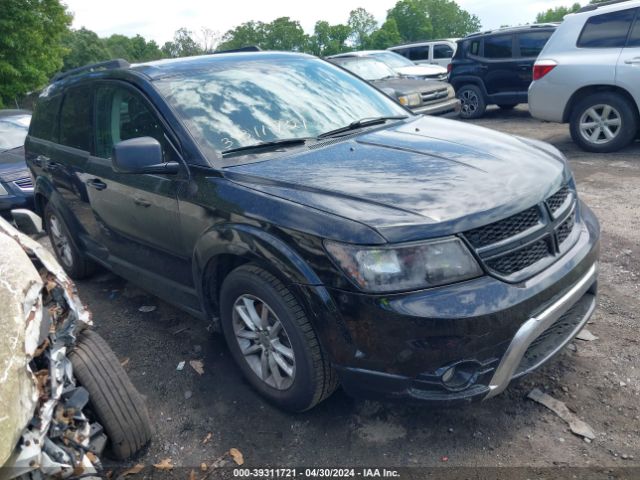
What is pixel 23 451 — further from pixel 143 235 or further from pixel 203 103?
pixel 203 103

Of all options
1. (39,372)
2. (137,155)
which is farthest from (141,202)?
(39,372)

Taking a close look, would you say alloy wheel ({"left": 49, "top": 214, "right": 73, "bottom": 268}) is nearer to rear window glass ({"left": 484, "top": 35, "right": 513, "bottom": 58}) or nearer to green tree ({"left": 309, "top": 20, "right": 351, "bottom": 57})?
rear window glass ({"left": 484, "top": 35, "right": 513, "bottom": 58})

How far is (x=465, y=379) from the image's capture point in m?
2.30

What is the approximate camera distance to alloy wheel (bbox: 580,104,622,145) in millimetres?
7277

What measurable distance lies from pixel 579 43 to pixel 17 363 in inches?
312

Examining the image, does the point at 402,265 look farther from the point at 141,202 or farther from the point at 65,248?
the point at 65,248

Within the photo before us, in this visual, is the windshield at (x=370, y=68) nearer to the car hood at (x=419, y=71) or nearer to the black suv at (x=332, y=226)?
the car hood at (x=419, y=71)

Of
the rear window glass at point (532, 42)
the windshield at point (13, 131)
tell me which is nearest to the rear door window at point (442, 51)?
the rear window glass at point (532, 42)

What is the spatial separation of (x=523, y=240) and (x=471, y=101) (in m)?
10.3

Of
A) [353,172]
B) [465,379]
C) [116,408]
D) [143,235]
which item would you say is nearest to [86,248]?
[143,235]

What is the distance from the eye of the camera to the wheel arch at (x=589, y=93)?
7.05m

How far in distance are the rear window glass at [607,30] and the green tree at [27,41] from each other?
17.3 meters

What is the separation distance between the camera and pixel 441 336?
2.20 metres

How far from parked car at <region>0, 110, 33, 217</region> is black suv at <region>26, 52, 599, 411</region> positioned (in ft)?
12.1
